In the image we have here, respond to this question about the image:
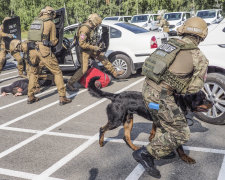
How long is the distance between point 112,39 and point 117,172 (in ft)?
17.5

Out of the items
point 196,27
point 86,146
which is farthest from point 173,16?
point 196,27

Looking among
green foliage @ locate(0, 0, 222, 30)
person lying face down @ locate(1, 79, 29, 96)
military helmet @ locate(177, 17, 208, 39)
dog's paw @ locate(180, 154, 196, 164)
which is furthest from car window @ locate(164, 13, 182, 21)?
military helmet @ locate(177, 17, 208, 39)

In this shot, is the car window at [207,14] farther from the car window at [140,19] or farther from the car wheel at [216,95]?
the car wheel at [216,95]

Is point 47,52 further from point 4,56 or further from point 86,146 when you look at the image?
point 4,56

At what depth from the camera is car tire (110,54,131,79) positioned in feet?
25.1

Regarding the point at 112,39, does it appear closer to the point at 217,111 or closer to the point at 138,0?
the point at 217,111

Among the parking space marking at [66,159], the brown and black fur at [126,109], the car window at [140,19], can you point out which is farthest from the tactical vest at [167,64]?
the car window at [140,19]

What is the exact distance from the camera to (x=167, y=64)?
2559 mm

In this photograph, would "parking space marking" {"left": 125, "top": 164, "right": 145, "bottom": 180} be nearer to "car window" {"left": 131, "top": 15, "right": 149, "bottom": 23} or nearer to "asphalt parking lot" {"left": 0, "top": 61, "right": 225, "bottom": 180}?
"asphalt parking lot" {"left": 0, "top": 61, "right": 225, "bottom": 180}

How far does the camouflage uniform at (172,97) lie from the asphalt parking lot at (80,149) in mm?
512

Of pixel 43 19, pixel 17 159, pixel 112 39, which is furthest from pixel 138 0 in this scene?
pixel 17 159

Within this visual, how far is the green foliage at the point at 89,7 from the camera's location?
32875 millimetres

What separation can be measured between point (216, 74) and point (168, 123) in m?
1.91

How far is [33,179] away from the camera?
3.15m
